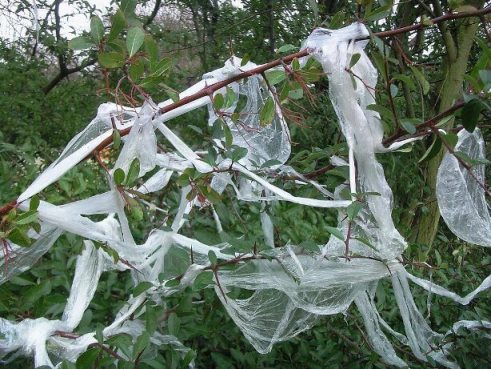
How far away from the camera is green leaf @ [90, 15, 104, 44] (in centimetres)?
120

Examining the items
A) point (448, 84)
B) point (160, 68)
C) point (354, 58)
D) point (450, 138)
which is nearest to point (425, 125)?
point (450, 138)

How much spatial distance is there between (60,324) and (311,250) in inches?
22.4

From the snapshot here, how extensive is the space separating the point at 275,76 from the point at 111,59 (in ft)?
1.07

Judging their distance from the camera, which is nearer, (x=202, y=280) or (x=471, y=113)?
(x=471, y=113)

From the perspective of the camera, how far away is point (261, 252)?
1407 mm

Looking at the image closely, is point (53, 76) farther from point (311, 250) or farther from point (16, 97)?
point (311, 250)

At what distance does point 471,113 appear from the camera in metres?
1.17

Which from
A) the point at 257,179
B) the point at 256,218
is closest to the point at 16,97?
the point at 256,218

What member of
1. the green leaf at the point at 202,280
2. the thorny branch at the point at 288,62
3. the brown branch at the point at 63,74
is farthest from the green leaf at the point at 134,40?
the brown branch at the point at 63,74

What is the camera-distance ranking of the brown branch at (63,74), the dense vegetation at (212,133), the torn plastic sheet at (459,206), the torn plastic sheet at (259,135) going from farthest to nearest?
the brown branch at (63,74)
the torn plastic sheet at (259,135)
the torn plastic sheet at (459,206)
the dense vegetation at (212,133)

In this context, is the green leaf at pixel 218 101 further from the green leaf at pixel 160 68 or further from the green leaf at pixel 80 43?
the green leaf at pixel 80 43

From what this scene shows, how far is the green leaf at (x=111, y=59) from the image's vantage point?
1185 mm

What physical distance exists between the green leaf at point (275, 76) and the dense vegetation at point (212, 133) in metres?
0.05

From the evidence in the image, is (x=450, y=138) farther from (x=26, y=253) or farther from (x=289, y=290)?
(x=26, y=253)
